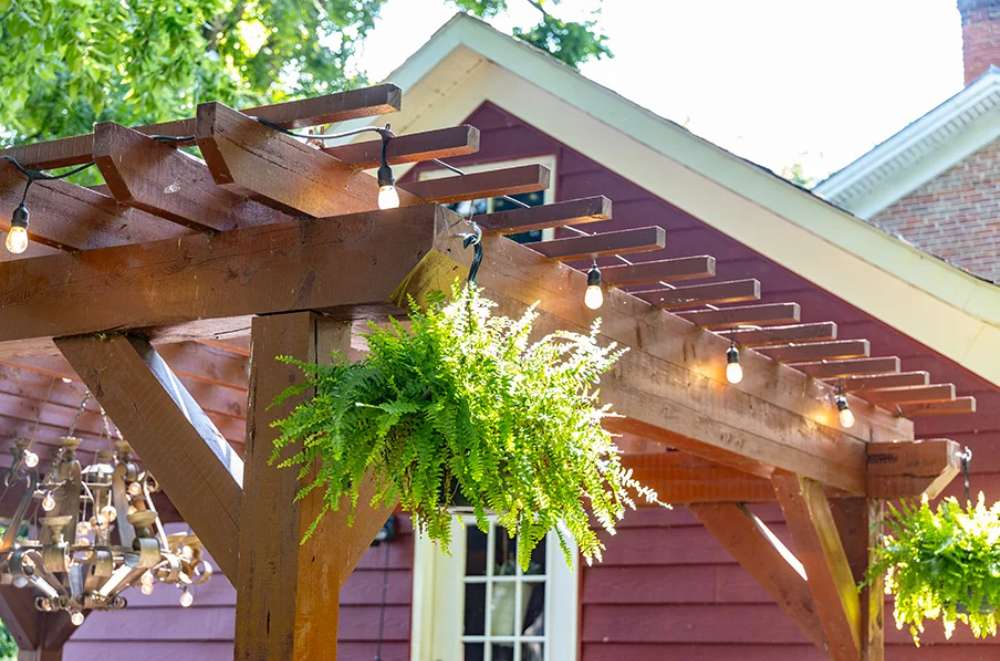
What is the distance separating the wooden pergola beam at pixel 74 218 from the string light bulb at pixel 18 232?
275 mm

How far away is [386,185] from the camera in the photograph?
331 centimetres

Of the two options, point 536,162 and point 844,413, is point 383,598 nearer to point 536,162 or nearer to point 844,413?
point 536,162

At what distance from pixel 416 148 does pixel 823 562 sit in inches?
116

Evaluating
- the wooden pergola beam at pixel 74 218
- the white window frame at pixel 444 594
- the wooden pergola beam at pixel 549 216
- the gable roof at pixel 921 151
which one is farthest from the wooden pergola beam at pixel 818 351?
the gable roof at pixel 921 151

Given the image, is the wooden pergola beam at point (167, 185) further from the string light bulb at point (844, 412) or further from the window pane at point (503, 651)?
the window pane at point (503, 651)

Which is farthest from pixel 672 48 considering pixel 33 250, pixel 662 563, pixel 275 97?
pixel 33 250

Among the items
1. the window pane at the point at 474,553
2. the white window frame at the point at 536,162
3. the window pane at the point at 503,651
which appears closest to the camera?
the window pane at the point at 503,651

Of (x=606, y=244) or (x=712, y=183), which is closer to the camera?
(x=606, y=244)

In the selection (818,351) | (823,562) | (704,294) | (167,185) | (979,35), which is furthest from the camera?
(979,35)

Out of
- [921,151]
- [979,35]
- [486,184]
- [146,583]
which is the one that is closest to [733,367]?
[486,184]

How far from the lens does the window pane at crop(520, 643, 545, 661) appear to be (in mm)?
7230

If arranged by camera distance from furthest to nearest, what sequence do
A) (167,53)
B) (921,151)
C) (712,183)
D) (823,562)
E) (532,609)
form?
1. (921,151)
2. (167,53)
3. (532,609)
4. (712,183)
5. (823,562)

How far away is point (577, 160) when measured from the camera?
7.79m

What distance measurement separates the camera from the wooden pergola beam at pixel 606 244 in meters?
3.88
